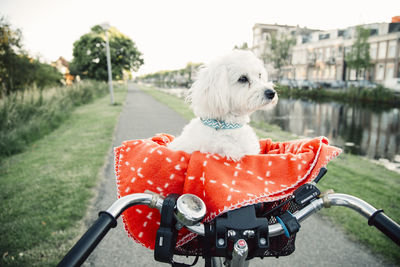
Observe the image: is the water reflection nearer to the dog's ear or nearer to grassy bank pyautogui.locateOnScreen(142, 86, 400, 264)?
grassy bank pyautogui.locateOnScreen(142, 86, 400, 264)

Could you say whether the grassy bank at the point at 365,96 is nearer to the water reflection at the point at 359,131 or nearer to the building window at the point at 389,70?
the water reflection at the point at 359,131

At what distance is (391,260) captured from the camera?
264 centimetres

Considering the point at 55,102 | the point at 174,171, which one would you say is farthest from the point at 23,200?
the point at 55,102

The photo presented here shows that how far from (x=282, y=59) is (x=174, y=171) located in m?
41.0

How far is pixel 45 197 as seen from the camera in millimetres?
Result: 3928

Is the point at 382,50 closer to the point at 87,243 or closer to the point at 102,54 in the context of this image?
the point at 102,54

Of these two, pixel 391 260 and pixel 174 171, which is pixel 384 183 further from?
pixel 174 171

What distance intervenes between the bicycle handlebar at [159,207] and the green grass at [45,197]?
2351 mm

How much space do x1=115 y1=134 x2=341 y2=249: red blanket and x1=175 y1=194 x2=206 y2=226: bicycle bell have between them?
14 centimetres

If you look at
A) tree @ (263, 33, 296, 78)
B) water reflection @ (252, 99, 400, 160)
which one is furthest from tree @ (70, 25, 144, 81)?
Result: water reflection @ (252, 99, 400, 160)

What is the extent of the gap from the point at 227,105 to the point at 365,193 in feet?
11.7

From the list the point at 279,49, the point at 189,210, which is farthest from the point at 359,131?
the point at 279,49

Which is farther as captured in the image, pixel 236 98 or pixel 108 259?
pixel 108 259

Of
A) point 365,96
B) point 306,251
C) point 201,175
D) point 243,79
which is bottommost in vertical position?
point 306,251
